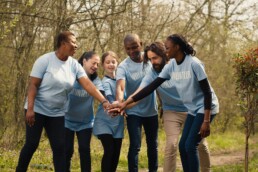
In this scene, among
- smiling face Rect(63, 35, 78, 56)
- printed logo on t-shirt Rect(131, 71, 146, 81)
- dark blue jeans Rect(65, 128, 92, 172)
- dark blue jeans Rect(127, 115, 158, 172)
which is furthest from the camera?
printed logo on t-shirt Rect(131, 71, 146, 81)

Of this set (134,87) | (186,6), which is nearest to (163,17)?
(186,6)

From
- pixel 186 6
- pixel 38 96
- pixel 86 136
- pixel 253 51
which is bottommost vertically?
pixel 86 136

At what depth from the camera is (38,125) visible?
20.6 feet

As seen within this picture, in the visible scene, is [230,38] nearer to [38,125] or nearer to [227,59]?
[227,59]

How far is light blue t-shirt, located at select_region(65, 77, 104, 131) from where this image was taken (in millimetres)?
6996

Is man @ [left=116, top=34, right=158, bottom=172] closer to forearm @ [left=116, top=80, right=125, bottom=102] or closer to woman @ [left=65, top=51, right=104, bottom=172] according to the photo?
forearm @ [left=116, top=80, right=125, bottom=102]

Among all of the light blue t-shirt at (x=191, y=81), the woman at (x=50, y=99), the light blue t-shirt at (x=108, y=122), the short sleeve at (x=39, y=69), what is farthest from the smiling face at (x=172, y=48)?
the short sleeve at (x=39, y=69)

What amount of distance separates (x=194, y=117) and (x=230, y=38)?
15085 mm

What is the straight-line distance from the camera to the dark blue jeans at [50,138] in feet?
20.5

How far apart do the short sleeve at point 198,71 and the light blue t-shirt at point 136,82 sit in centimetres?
136

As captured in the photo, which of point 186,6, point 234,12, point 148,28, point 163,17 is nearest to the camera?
point 148,28

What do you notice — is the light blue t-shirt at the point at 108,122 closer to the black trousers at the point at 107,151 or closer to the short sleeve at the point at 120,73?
the black trousers at the point at 107,151

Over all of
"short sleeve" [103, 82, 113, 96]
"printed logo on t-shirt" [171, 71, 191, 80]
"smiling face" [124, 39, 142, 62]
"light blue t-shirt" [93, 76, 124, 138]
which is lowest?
"light blue t-shirt" [93, 76, 124, 138]

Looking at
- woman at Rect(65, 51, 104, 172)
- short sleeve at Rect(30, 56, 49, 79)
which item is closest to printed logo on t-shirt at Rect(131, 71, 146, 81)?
woman at Rect(65, 51, 104, 172)
